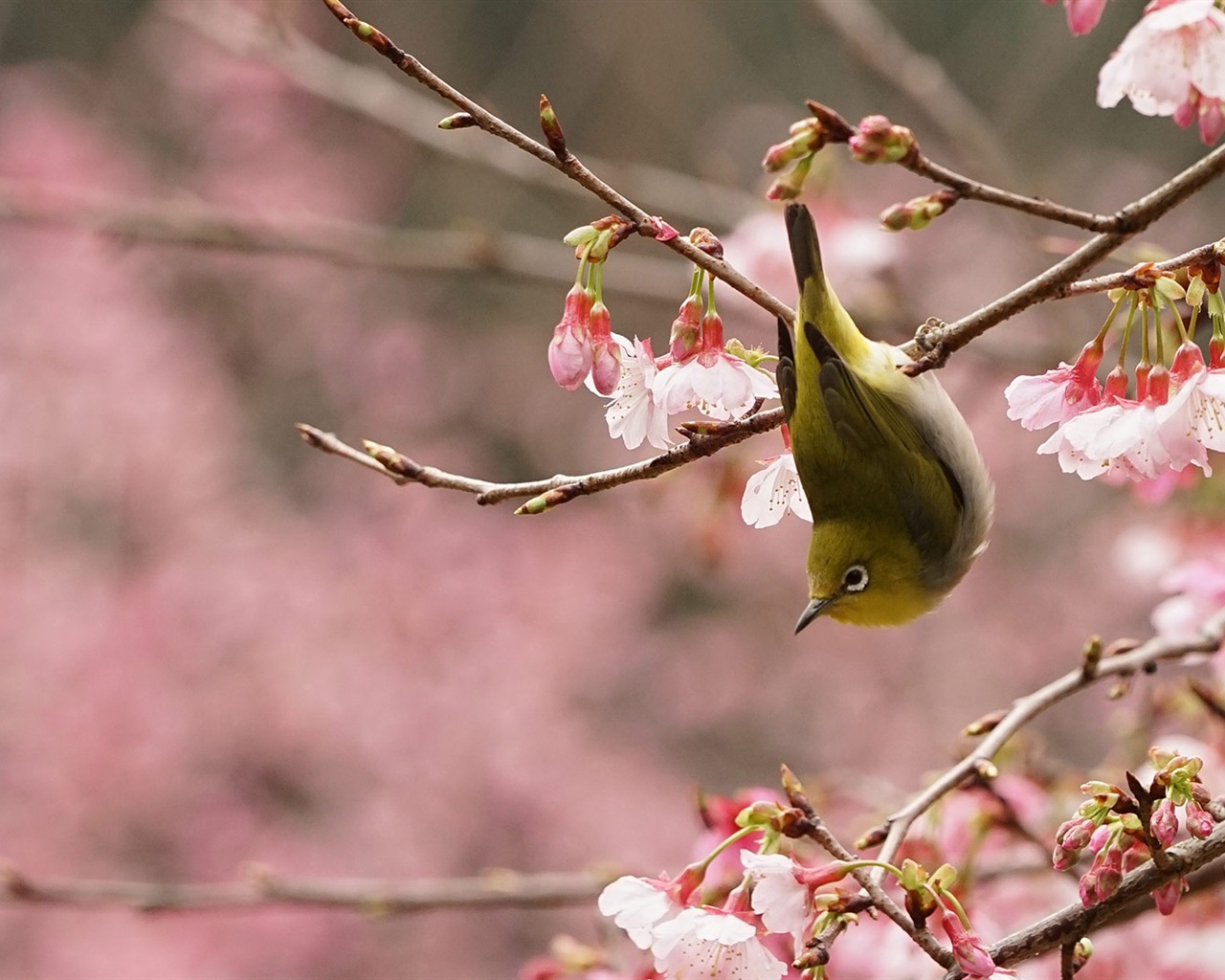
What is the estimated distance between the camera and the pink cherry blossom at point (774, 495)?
1427 millimetres

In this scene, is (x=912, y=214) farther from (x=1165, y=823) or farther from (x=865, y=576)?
(x=865, y=576)

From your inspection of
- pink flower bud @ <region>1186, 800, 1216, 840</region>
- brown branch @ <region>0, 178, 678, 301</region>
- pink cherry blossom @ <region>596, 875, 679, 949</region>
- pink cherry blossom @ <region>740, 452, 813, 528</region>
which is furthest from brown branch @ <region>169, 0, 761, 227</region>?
pink flower bud @ <region>1186, 800, 1216, 840</region>

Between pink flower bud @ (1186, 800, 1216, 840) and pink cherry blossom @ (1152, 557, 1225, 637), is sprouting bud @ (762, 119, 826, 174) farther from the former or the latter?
pink cherry blossom @ (1152, 557, 1225, 637)

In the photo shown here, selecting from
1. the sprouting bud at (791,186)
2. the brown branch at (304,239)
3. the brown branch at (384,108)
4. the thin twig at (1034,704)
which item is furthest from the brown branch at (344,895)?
the brown branch at (384,108)

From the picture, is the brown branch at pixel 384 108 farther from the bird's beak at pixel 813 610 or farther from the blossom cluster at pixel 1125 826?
the blossom cluster at pixel 1125 826

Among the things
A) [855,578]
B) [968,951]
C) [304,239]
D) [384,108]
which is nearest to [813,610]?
[855,578]

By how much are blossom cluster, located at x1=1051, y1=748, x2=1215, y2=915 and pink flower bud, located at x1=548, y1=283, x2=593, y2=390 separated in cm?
60

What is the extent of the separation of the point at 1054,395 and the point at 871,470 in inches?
15.4

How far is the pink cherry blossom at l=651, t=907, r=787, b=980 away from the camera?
3.58ft

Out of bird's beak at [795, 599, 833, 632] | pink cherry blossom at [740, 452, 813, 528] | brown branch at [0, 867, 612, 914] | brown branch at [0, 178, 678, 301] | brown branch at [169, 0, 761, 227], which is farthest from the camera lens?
brown branch at [169, 0, 761, 227]

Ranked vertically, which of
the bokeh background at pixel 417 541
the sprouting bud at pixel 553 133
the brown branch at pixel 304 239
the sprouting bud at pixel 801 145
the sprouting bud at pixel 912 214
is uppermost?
the bokeh background at pixel 417 541

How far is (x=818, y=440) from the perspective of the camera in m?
1.52

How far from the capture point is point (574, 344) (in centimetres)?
123

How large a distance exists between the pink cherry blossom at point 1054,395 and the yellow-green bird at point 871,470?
0.92ft
